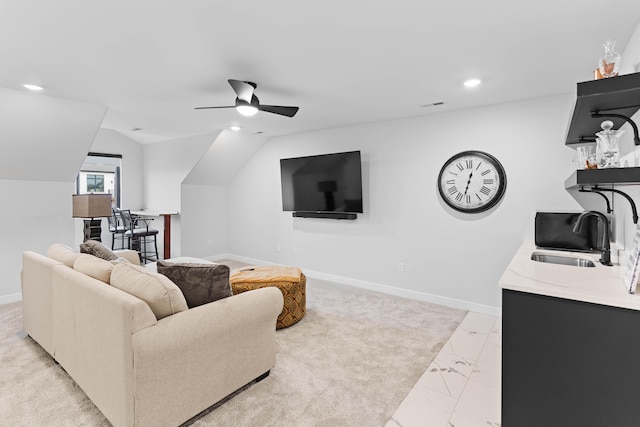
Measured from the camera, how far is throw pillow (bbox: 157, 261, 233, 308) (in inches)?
85.4

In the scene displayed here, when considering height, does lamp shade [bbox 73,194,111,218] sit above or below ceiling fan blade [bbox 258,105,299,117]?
below

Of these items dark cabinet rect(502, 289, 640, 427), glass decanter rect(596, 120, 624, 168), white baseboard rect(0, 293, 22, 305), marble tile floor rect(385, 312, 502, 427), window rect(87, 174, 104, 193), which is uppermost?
window rect(87, 174, 104, 193)

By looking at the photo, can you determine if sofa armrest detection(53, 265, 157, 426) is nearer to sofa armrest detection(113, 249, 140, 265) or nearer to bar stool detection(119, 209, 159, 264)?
sofa armrest detection(113, 249, 140, 265)

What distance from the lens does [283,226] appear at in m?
5.77

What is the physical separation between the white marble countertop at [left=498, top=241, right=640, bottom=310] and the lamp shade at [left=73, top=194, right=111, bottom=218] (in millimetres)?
4444

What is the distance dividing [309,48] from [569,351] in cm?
235

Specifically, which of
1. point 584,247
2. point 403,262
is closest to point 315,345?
point 403,262

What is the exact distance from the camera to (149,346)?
1710 mm

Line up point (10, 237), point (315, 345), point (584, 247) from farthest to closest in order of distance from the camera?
point (10, 237) → point (315, 345) → point (584, 247)

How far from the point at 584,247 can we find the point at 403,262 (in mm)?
2002

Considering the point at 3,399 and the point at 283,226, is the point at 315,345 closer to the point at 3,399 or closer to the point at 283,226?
the point at 3,399

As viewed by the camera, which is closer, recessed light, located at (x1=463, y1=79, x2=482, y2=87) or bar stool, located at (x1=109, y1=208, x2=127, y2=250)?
recessed light, located at (x1=463, y1=79, x2=482, y2=87)

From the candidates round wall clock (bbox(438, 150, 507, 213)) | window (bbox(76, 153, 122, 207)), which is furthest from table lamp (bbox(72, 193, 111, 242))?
round wall clock (bbox(438, 150, 507, 213))

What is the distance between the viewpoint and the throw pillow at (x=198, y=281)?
7.12 feet
